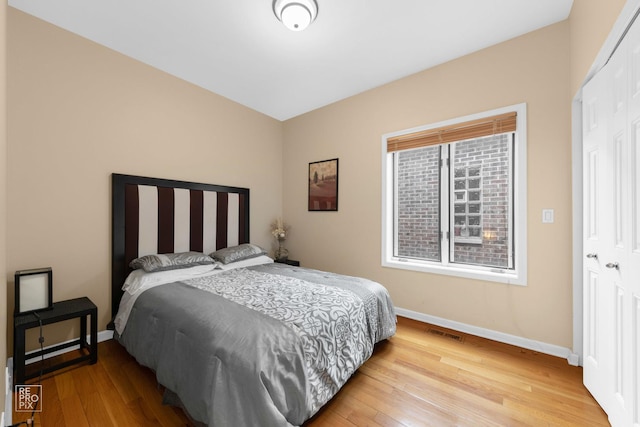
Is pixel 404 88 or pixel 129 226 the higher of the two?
pixel 404 88

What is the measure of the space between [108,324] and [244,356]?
206 centimetres

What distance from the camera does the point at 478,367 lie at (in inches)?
79.7

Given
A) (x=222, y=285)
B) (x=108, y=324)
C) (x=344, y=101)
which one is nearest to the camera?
(x=222, y=285)

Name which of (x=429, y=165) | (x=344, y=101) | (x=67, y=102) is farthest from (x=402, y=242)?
(x=67, y=102)

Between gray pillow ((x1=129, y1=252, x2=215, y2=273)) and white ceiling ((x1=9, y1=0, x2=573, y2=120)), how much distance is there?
2.01m

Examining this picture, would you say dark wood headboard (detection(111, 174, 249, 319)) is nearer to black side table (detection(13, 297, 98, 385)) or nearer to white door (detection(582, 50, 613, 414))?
black side table (detection(13, 297, 98, 385))

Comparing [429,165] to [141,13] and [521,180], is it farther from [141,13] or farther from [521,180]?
[141,13]

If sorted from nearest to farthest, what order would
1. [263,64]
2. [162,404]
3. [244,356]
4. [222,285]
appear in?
1. [244,356]
2. [162,404]
3. [222,285]
4. [263,64]

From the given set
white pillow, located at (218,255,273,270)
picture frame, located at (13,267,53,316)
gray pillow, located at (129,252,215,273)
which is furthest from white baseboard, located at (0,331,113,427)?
white pillow, located at (218,255,273,270)

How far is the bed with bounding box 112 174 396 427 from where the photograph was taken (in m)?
1.25

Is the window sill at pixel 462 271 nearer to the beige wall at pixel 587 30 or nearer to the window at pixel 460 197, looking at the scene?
the window at pixel 460 197

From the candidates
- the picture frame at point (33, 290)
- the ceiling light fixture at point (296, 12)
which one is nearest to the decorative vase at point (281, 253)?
the picture frame at point (33, 290)

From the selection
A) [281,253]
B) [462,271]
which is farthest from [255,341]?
[281,253]

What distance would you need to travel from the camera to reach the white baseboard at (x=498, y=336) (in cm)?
214
